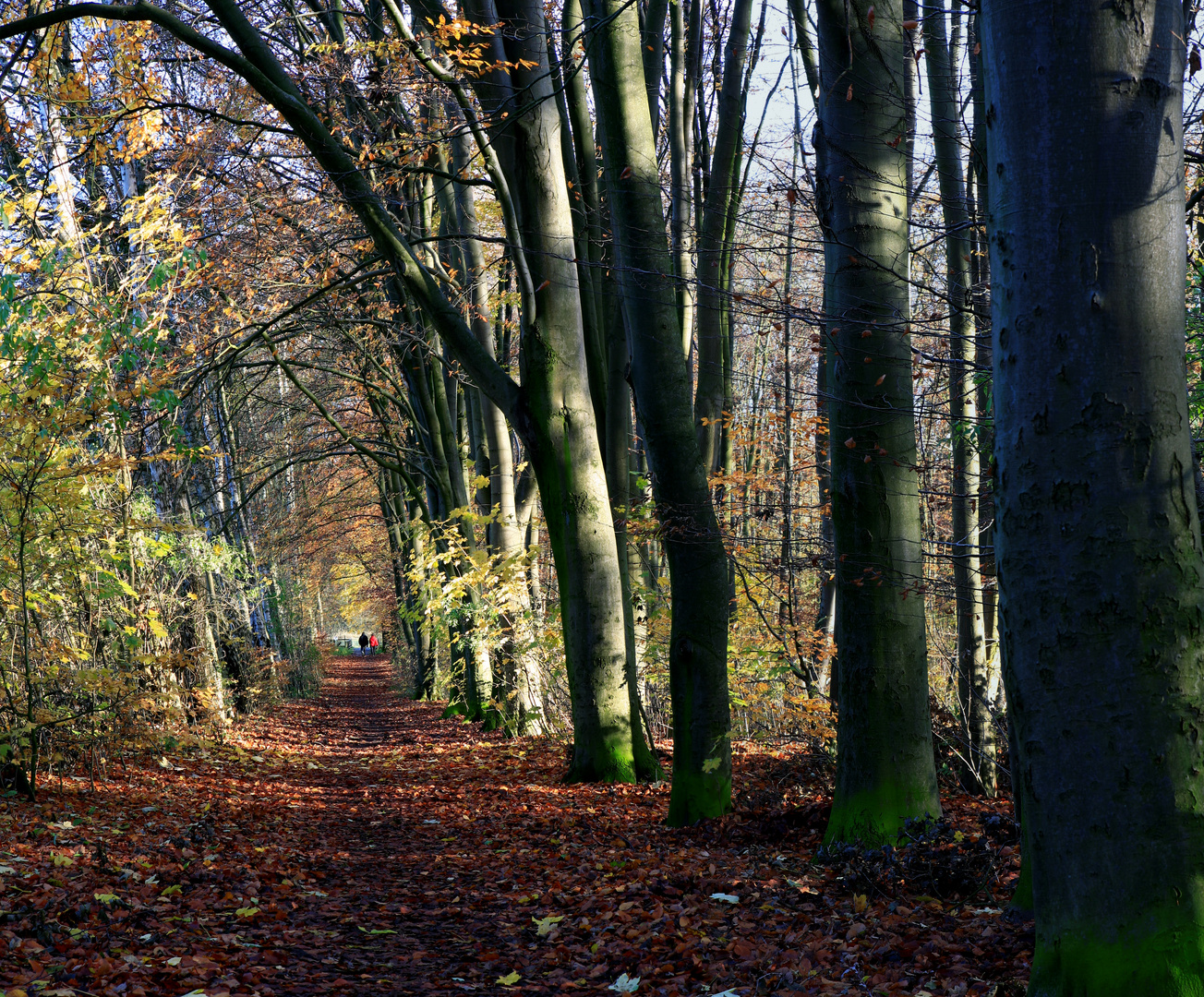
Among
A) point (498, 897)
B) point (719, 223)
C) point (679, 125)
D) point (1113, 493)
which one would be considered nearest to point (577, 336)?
point (719, 223)

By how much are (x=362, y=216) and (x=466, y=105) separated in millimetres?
1392

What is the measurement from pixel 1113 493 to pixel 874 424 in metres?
2.62

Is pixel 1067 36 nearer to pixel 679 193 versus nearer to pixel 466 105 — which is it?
pixel 679 193

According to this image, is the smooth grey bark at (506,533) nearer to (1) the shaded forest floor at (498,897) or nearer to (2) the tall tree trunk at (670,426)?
(1) the shaded forest floor at (498,897)

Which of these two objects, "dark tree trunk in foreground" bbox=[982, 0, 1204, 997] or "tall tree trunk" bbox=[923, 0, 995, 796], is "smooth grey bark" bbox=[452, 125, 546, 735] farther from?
"dark tree trunk in foreground" bbox=[982, 0, 1204, 997]

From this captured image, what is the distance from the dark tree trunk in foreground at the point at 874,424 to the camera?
16.4 feet

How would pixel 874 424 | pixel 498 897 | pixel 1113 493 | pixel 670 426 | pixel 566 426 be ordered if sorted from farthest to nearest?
pixel 566 426 → pixel 670 426 → pixel 498 897 → pixel 874 424 → pixel 1113 493

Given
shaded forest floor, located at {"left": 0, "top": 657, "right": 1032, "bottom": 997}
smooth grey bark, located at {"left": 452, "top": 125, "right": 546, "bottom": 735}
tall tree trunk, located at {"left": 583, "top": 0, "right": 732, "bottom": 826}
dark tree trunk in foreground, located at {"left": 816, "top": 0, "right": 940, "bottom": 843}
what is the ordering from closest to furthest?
shaded forest floor, located at {"left": 0, "top": 657, "right": 1032, "bottom": 997} < dark tree trunk in foreground, located at {"left": 816, "top": 0, "right": 940, "bottom": 843} < tall tree trunk, located at {"left": 583, "top": 0, "right": 732, "bottom": 826} < smooth grey bark, located at {"left": 452, "top": 125, "right": 546, "bottom": 735}

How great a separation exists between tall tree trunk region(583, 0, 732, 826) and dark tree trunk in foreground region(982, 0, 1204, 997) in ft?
13.5

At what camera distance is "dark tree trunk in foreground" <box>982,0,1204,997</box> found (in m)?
2.45

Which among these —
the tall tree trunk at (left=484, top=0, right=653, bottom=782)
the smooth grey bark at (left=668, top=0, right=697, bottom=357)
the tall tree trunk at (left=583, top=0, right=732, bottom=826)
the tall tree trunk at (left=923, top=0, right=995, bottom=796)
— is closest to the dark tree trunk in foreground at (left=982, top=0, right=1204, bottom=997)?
the tall tree trunk at (left=583, top=0, right=732, bottom=826)

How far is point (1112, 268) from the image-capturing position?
2467 mm

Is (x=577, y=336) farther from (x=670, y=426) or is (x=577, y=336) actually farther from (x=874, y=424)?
(x=874, y=424)

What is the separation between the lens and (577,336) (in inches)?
336
